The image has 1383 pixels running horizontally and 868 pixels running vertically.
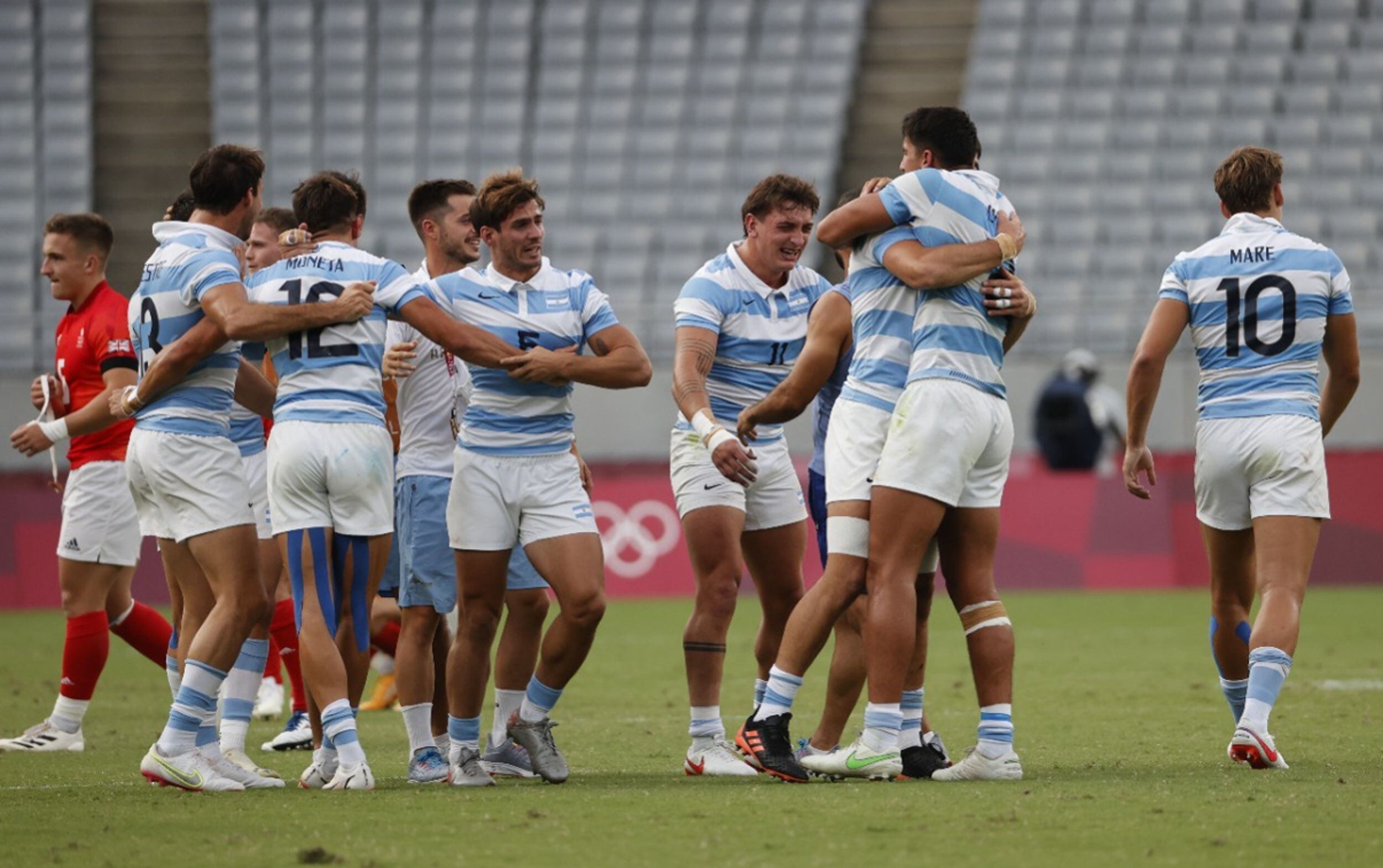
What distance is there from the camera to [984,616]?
6.66m

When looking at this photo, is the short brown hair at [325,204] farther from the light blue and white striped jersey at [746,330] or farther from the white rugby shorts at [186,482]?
the light blue and white striped jersey at [746,330]

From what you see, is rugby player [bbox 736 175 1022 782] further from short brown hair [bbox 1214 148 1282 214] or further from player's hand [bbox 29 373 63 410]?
player's hand [bbox 29 373 63 410]

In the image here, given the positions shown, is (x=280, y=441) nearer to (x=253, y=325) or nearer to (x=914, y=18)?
(x=253, y=325)

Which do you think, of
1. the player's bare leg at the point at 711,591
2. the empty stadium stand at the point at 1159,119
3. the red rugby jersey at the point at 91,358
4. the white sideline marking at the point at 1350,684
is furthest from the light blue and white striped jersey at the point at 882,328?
the empty stadium stand at the point at 1159,119

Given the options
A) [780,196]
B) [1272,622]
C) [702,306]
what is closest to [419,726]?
[702,306]

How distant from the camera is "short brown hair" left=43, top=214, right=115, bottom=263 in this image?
850 cm

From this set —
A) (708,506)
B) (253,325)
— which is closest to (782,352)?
(708,506)

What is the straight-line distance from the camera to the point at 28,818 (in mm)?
6090

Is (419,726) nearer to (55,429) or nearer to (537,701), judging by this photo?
(537,701)

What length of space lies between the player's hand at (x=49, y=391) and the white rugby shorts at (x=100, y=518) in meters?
0.38

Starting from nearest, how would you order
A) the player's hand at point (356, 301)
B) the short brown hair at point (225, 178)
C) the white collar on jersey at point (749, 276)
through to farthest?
the player's hand at point (356, 301), the short brown hair at point (225, 178), the white collar on jersey at point (749, 276)

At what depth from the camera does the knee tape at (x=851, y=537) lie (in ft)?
22.0

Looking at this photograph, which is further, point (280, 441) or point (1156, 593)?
point (1156, 593)

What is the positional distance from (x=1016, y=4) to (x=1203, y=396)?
18403 millimetres
